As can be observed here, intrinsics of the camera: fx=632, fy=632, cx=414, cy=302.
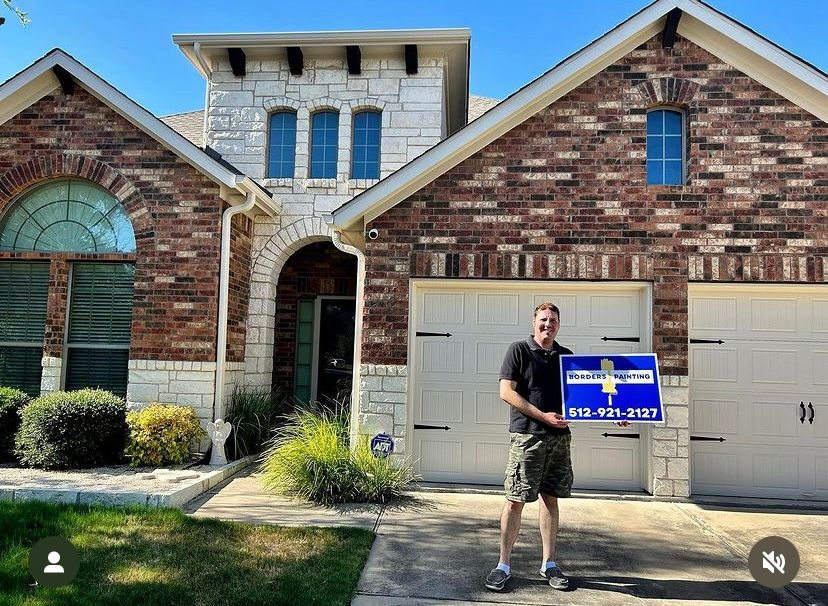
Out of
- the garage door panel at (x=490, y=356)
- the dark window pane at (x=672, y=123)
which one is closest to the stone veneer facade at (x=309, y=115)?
the garage door panel at (x=490, y=356)

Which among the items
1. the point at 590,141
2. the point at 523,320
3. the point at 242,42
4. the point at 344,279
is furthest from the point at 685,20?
the point at 242,42

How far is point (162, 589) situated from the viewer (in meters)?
4.20

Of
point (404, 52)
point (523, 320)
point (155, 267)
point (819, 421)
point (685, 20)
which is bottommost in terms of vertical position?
point (819, 421)

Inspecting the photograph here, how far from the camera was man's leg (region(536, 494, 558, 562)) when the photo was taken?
451 cm

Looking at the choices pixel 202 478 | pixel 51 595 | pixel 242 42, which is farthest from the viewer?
pixel 242 42

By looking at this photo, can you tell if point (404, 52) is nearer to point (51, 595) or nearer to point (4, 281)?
point (4, 281)

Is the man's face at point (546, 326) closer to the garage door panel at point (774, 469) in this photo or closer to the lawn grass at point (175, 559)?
the lawn grass at point (175, 559)

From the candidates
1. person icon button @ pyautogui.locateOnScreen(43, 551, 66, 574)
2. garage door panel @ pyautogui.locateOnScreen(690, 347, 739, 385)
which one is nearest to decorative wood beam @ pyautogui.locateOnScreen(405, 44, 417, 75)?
garage door panel @ pyautogui.locateOnScreen(690, 347, 739, 385)

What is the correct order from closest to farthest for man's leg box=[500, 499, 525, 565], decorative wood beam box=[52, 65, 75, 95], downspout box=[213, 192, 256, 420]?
man's leg box=[500, 499, 525, 565]
downspout box=[213, 192, 256, 420]
decorative wood beam box=[52, 65, 75, 95]

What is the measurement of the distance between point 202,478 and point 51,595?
9.82 feet

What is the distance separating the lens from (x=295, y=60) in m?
10.8

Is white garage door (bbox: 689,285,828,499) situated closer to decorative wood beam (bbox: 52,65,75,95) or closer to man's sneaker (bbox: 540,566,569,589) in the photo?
man's sneaker (bbox: 540,566,569,589)

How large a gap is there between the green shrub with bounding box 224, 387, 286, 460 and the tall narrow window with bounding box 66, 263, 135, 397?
4.97 ft

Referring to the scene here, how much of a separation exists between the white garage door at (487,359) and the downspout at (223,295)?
105 inches
